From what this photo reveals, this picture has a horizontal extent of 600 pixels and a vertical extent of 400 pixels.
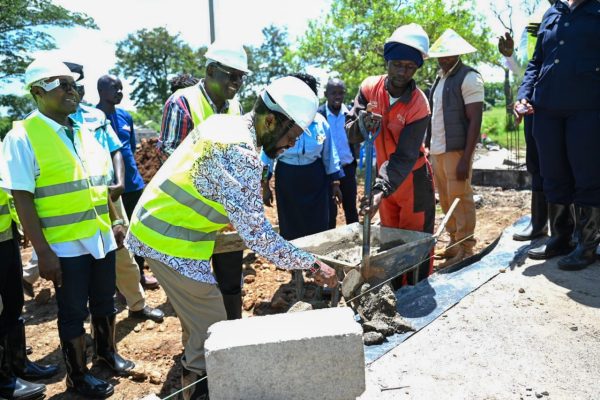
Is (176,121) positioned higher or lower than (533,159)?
higher

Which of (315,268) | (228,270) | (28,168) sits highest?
(28,168)

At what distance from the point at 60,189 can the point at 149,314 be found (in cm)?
187

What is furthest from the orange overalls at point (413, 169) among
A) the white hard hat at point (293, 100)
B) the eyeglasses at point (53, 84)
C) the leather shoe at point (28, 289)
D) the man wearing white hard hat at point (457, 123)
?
the leather shoe at point (28, 289)

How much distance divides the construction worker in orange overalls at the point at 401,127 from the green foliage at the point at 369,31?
11442mm

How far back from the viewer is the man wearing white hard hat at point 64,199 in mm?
2820

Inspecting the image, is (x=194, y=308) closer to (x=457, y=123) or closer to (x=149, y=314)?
(x=149, y=314)

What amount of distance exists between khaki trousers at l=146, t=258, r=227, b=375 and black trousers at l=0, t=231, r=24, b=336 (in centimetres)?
135

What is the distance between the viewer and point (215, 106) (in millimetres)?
3547

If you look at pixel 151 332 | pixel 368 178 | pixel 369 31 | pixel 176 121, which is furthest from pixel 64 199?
pixel 369 31

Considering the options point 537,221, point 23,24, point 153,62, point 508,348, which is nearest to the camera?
point 508,348

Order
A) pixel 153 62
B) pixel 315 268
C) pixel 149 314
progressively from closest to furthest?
pixel 315 268 < pixel 149 314 < pixel 153 62

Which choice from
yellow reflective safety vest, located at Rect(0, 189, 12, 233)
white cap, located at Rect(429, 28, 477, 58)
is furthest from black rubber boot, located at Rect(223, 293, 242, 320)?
white cap, located at Rect(429, 28, 477, 58)

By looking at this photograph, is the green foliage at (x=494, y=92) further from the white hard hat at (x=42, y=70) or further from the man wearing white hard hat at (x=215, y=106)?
the white hard hat at (x=42, y=70)

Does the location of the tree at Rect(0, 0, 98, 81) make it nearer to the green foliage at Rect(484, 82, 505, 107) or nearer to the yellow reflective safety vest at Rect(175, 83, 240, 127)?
the yellow reflective safety vest at Rect(175, 83, 240, 127)
